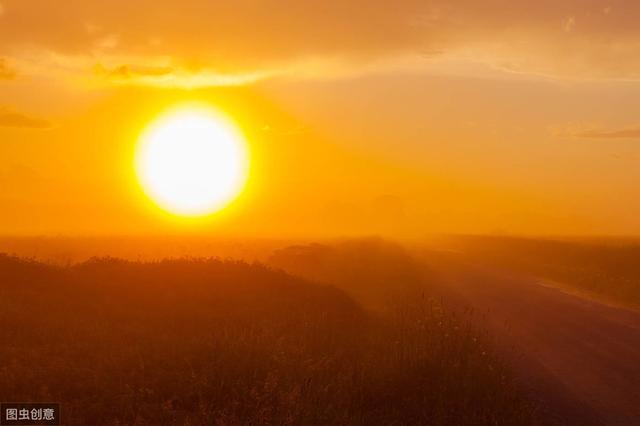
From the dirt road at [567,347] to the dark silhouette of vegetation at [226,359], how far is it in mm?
1182

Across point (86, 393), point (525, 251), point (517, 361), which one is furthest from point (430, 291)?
point (525, 251)

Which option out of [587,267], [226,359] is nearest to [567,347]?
[226,359]

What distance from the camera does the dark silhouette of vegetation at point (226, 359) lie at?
338 inches

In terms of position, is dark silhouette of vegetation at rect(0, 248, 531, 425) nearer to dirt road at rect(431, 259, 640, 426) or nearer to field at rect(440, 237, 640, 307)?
dirt road at rect(431, 259, 640, 426)

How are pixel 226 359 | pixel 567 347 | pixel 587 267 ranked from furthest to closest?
1. pixel 587 267
2. pixel 567 347
3. pixel 226 359

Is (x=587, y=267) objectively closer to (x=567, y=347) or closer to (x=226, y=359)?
(x=567, y=347)

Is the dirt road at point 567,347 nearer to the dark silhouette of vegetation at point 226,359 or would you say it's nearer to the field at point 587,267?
the dark silhouette of vegetation at point 226,359

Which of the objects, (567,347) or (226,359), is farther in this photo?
(567,347)

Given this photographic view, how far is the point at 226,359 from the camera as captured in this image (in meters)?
9.98

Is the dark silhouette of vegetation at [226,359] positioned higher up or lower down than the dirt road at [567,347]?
higher up

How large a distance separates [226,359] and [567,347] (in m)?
9.71

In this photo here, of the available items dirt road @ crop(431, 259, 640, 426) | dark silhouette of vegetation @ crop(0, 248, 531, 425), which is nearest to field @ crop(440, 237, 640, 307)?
dirt road @ crop(431, 259, 640, 426)

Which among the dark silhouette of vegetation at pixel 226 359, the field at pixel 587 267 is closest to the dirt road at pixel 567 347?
the dark silhouette of vegetation at pixel 226 359

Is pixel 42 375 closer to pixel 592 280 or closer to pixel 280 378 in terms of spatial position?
Result: pixel 280 378
